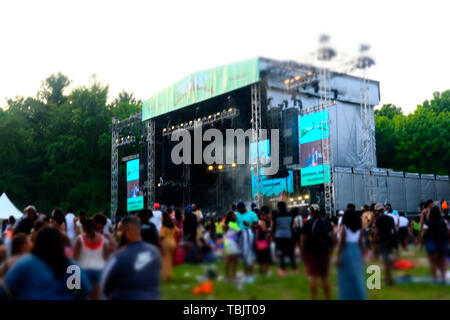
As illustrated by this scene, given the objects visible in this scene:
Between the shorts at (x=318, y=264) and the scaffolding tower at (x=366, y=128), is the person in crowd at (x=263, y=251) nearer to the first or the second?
the shorts at (x=318, y=264)

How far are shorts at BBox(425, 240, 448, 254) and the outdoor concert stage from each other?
10.8 meters

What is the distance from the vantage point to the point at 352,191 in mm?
22781

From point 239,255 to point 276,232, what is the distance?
1117 millimetres

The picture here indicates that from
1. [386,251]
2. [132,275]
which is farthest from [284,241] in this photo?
[132,275]

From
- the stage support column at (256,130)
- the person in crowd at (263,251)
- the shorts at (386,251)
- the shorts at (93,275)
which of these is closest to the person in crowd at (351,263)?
the shorts at (386,251)

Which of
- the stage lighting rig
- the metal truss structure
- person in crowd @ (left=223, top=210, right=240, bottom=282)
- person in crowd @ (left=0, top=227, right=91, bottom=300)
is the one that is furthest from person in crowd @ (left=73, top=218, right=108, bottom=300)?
the metal truss structure

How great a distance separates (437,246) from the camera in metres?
5.57

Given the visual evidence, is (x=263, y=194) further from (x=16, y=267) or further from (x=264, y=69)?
(x=16, y=267)

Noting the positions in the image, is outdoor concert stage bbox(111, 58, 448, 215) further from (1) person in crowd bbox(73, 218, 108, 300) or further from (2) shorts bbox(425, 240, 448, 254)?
(1) person in crowd bbox(73, 218, 108, 300)

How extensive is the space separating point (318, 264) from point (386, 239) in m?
1.49

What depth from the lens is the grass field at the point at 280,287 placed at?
480 centimetres

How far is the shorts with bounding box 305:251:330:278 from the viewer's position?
16.2 feet
